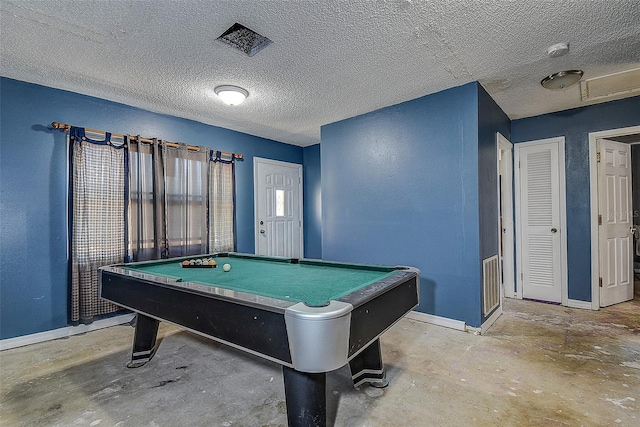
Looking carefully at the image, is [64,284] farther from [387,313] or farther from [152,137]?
[387,313]

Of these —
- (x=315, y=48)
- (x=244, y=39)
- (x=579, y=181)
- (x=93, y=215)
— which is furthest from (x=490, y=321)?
(x=93, y=215)

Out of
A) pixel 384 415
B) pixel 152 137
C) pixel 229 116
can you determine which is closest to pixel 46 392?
pixel 384 415

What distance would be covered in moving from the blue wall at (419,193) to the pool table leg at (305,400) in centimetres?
201

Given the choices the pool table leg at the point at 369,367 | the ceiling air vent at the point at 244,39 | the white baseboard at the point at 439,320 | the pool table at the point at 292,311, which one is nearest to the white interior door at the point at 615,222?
the white baseboard at the point at 439,320

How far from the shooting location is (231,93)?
277 centimetres

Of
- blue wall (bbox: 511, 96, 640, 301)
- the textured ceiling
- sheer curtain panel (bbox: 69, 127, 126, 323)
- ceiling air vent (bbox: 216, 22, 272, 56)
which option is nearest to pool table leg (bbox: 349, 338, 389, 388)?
the textured ceiling

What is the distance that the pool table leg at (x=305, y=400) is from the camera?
1271mm

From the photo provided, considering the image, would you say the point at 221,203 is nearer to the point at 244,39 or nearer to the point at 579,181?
the point at 244,39

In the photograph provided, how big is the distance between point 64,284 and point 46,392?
1.24m

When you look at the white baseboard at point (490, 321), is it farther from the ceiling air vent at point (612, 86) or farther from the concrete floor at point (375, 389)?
the ceiling air vent at point (612, 86)

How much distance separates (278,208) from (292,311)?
3.84 metres

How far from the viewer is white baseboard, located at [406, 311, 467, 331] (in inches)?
110

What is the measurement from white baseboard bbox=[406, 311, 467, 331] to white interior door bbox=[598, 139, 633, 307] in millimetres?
1897

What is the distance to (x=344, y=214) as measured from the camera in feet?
12.4
